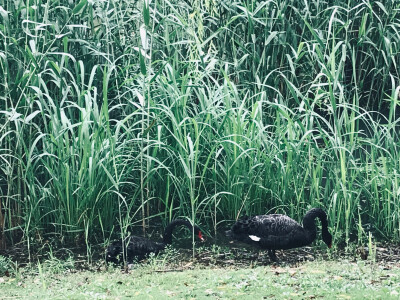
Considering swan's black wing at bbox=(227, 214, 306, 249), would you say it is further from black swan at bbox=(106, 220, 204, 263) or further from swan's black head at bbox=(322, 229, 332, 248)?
black swan at bbox=(106, 220, 204, 263)

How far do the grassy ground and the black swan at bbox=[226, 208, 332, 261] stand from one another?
19 cm

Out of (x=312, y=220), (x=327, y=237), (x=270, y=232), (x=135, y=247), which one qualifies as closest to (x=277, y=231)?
(x=270, y=232)

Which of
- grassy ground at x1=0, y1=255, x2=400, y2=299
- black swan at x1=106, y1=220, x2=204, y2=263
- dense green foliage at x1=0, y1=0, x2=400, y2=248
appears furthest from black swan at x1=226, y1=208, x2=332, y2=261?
black swan at x1=106, y1=220, x2=204, y2=263

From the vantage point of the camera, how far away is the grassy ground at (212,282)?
4578mm

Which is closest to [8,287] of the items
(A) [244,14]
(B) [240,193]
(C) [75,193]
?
(C) [75,193]

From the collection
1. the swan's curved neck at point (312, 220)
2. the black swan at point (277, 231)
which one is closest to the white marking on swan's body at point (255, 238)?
the black swan at point (277, 231)

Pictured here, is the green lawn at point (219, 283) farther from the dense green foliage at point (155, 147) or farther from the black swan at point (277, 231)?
the dense green foliage at point (155, 147)

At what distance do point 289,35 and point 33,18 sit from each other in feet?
9.12

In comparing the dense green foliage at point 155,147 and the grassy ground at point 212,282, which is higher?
the dense green foliage at point 155,147

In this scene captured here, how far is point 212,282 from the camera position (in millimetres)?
4883

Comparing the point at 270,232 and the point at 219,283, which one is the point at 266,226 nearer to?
the point at 270,232

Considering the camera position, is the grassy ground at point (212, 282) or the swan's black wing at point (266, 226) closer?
the grassy ground at point (212, 282)

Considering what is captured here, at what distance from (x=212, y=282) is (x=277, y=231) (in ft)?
3.03

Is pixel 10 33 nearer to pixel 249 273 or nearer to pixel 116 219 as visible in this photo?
pixel 116 219
